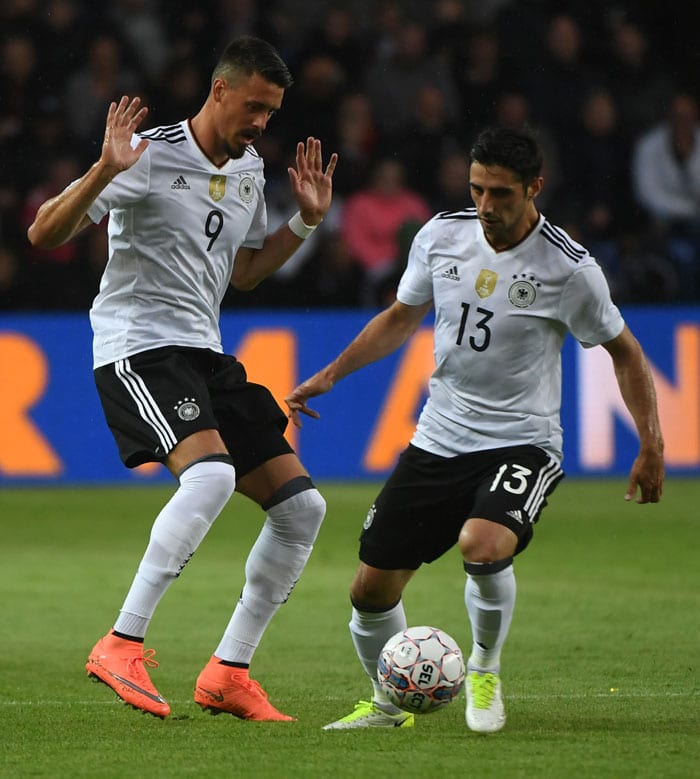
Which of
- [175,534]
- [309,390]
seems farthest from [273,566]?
[309,390]

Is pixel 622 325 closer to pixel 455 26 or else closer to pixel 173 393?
pixel 173 393

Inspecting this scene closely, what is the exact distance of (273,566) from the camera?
5355mm

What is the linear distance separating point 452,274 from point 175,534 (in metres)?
1.22

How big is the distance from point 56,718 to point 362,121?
8.85m

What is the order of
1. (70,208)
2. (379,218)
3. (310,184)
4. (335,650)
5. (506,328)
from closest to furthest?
(70,208) < (506,328) < (310,184) < (335,650) < (379,218)

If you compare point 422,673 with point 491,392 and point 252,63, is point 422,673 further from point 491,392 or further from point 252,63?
point 252,63

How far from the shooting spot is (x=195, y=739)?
15.6 feet

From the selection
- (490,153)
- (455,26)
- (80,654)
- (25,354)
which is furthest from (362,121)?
(490,153)

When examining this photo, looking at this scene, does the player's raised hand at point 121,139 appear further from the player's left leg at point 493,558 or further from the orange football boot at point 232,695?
the orange football boot at point 232,695

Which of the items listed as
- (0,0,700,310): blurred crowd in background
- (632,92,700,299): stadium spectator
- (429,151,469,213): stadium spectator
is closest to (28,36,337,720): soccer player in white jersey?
(0,0,700,310): blurred crowd in background

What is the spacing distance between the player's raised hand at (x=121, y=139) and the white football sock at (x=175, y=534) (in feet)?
3.17

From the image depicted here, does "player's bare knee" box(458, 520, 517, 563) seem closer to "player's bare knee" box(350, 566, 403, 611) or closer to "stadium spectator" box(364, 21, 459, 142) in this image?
"player's bare knee" box(350, 566, 403, 611)

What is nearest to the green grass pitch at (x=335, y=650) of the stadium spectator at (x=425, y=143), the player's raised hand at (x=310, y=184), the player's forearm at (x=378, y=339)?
the player's forearm at (x=378, y=339)

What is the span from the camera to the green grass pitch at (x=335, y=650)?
4.42 m
